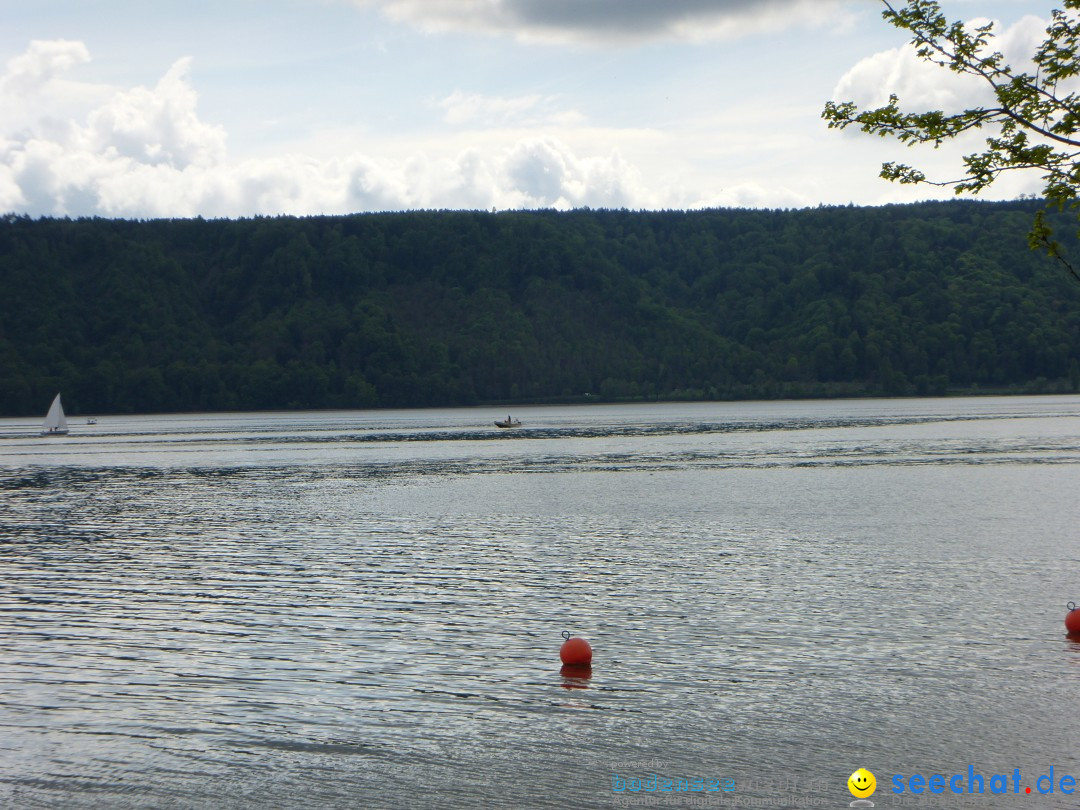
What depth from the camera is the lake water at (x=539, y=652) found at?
1861 cm

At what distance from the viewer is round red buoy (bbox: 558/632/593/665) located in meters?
25.2

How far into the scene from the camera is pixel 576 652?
2519 centimetres

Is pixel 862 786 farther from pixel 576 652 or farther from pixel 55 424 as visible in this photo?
pixel 55 424

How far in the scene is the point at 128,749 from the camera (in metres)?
20.2

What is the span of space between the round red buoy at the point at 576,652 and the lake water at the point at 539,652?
510 mm

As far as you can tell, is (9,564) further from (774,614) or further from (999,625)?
(999,625)

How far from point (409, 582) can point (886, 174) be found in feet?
77.5

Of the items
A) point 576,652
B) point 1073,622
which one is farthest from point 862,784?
point 1073,622

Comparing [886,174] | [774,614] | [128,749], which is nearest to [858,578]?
[774,614]

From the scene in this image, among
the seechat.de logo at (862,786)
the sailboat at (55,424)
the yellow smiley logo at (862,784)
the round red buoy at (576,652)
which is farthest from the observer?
the sailboat at (55,424)

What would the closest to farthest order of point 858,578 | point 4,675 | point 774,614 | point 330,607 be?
1. point 4,675
2. point 774,614
3. point 330,607
4. point 858,578

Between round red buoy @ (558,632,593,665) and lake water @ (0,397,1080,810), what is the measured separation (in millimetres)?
510

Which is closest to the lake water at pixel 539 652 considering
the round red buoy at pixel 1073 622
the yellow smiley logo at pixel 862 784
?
the yellow smiley logo at pixel 862 784

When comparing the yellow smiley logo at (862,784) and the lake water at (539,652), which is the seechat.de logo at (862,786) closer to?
the yellow smiley logo at (862,784)
